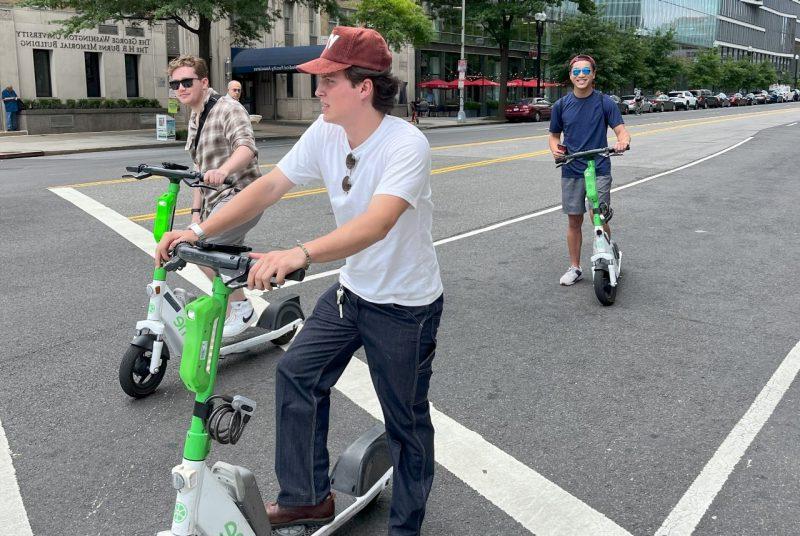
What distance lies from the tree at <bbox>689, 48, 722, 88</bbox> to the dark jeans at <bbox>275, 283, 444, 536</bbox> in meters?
95.5

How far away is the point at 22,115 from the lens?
98.5ft

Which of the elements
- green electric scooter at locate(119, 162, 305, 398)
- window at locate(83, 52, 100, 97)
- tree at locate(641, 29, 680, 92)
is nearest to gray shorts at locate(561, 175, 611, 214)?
green electric scooter at locate(119, 162, 305, 398)

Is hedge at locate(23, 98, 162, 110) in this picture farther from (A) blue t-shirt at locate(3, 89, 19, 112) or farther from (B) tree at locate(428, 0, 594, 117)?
(B) tree at locate(428, 0, 594, 117)

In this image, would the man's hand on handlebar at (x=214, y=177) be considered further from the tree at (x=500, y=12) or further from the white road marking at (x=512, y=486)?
the tree at (x=500, y=12)

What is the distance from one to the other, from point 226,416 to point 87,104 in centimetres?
3281

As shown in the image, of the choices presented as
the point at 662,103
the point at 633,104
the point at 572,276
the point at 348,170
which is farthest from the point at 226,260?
the point at 662,103

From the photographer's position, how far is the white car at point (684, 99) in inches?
2623

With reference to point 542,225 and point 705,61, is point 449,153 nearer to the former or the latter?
point 542,225

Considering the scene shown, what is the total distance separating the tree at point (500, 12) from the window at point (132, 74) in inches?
847

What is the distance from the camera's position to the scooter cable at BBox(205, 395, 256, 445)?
2.50 metres

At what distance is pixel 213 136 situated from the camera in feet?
17.5

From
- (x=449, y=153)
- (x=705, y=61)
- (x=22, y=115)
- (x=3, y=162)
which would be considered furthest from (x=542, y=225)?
(x=705, y=61)

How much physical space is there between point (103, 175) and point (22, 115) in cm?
1708

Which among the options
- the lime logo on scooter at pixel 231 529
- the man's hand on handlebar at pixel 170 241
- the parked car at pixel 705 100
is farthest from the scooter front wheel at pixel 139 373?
the parked car at pixel 705 100
